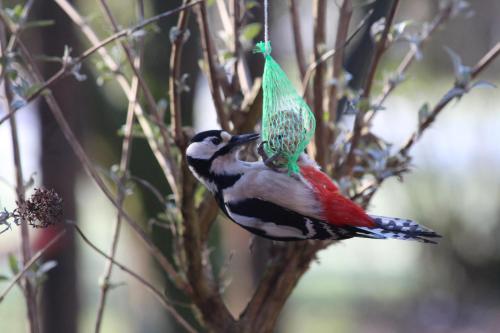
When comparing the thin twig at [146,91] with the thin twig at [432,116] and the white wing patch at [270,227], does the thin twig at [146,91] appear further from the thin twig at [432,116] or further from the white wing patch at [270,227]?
the thin twig at [432,116]

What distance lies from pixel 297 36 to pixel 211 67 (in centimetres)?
45

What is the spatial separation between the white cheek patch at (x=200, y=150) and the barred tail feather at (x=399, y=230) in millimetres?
422

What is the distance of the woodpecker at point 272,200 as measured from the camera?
179cm

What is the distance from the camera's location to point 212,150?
6.02 ft

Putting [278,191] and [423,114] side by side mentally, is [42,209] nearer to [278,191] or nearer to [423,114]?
[278,191]

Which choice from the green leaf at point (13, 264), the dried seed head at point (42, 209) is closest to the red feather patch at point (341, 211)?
the dried seed head at point (42, 209)

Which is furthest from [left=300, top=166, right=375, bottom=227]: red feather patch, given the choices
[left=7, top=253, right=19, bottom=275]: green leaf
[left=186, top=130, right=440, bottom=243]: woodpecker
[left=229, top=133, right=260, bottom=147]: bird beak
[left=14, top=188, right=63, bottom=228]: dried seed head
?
[left=7, top=253, right=19, bottom=275]: green leaf

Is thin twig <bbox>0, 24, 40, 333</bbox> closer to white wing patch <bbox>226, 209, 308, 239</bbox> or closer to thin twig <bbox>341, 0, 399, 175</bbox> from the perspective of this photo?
white wing patch <bbox>226, 209, 308, 239</bbox>

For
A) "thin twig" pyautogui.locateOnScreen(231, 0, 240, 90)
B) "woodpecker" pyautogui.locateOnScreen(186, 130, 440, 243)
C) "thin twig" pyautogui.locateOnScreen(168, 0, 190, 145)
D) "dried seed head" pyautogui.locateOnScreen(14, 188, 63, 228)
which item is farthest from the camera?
"thin twig" pyautogui.locateOnScreen(231, 0, 240, 90)

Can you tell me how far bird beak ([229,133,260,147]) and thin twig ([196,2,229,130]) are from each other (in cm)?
28

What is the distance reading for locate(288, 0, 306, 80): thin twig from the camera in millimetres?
2324

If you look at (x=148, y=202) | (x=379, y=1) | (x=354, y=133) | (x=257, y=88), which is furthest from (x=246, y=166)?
(x=148, y=202)

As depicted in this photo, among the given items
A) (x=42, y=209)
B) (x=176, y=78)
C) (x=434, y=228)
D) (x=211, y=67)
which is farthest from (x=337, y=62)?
(x=434, y=228)

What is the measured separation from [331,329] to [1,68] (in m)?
8.75
